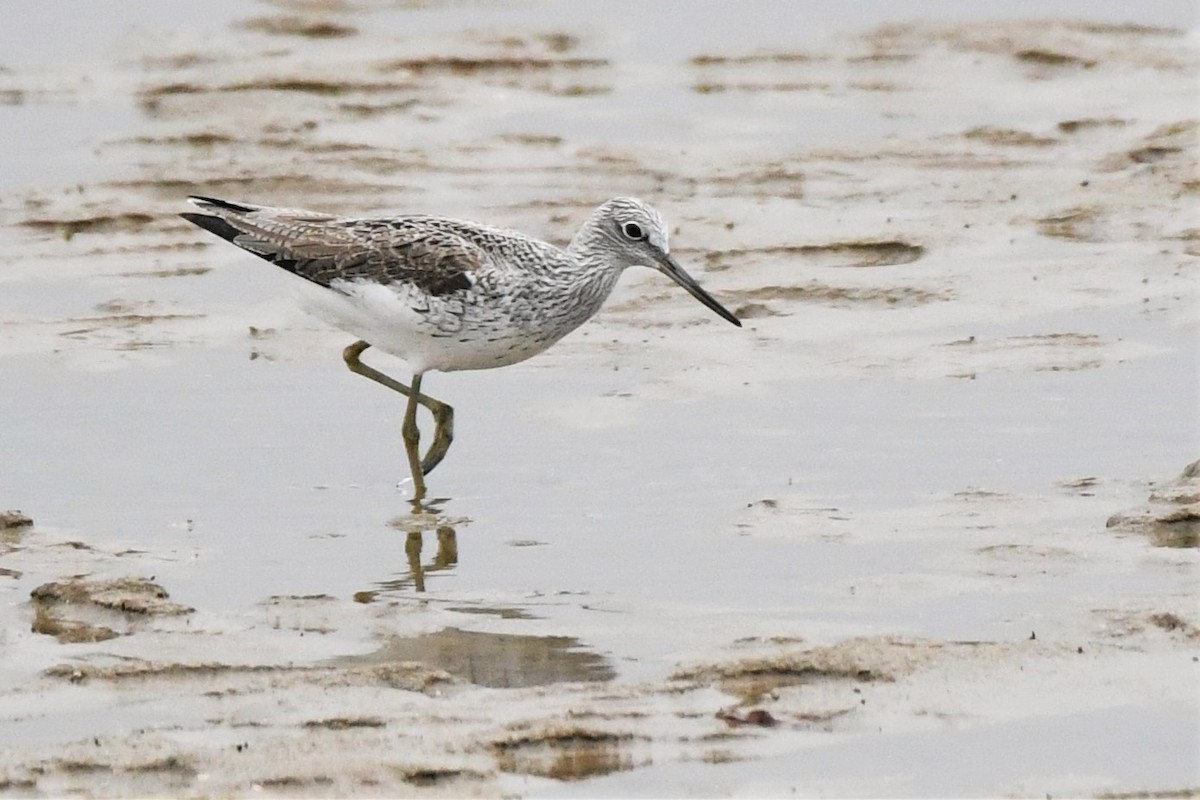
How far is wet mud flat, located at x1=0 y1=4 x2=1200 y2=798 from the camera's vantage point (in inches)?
267

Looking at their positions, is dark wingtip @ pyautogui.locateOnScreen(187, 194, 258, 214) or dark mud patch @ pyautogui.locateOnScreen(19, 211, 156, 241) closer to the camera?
dark wingtip @ pyautogui.locateOnScreen(187, 194, 258, 214)

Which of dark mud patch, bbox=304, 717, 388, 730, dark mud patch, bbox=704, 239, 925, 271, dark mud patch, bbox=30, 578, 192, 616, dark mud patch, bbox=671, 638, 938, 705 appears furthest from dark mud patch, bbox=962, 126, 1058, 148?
dark mud patch, bbox=304, 717, 388, 730

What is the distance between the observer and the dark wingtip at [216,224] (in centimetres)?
1090

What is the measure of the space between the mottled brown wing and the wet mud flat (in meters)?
0.88

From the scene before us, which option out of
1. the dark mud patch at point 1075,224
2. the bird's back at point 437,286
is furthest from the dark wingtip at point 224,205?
the dark mud patch at point 1075,224

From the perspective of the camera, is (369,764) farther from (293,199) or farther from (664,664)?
(293,199)

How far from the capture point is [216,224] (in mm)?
10938

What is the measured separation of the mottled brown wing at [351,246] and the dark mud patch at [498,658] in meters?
2.61

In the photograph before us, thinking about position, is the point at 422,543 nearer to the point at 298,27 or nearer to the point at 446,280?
the point at 446,280

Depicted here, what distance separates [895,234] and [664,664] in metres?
6.92

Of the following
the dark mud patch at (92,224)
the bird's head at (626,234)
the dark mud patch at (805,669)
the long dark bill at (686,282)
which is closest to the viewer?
the dark mud patch at (805,669)

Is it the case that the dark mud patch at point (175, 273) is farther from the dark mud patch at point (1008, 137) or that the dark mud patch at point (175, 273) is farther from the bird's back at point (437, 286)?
the dark mud patch at point (1008, 137)

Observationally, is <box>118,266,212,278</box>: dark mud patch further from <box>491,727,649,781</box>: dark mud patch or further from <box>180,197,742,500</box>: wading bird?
<box>491,727,649,781</box>: dark mud patch

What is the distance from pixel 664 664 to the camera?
7508 millimetres
